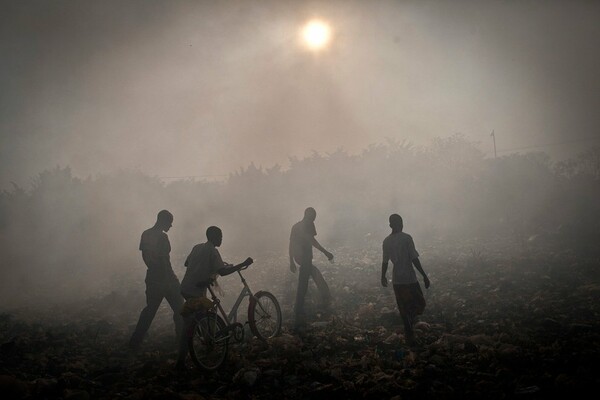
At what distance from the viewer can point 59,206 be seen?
60.8 feet

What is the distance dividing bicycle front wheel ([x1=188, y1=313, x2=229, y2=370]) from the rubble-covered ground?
0.46ft

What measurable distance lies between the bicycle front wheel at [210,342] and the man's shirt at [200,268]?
39 centimetres

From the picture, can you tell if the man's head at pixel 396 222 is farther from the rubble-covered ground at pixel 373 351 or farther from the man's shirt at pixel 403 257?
the rubble-covered ground at pixel 373 351

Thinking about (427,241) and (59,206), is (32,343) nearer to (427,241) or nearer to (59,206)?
(427,241)

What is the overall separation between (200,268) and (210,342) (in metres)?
0.91

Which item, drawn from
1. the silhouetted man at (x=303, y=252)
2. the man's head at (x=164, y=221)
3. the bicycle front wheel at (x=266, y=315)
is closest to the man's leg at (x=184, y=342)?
the bicycle front wheel at (x=266, y=315)

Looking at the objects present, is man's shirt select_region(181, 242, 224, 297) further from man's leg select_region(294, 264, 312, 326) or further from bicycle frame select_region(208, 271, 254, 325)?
man's leg select_region(294, 264, 312, 326)

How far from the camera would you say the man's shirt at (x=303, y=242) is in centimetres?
668

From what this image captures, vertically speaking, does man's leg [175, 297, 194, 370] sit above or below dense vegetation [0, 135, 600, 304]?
below

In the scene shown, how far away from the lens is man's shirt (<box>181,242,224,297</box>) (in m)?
4.50

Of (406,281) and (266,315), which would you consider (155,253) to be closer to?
(266,315)

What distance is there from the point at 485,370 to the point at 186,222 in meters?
18.0

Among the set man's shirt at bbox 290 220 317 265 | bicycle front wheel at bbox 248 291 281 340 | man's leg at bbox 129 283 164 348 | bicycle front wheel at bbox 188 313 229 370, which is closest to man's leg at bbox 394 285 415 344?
bicycle front wheel at bbox 248 291 281 340

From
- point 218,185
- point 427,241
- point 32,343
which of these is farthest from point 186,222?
point 32,343
